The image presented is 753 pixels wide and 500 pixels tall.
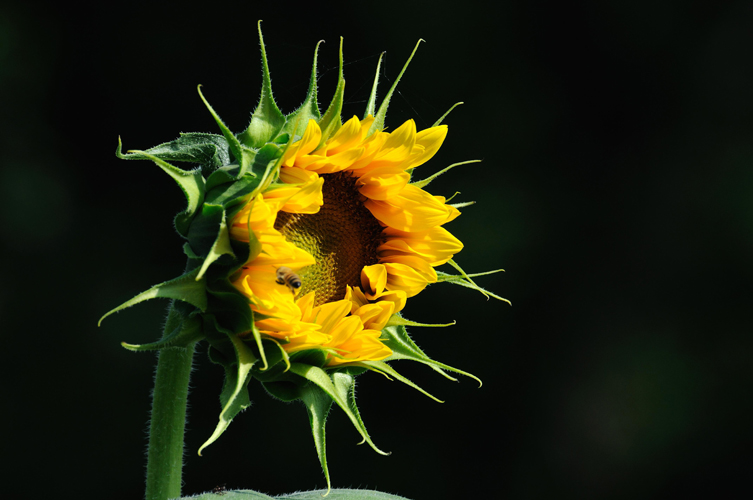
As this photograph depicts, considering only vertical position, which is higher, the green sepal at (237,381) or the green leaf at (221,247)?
the green leaf at (221,247)

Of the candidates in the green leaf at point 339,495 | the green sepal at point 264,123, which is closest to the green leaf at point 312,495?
the green leaf at point 339,495

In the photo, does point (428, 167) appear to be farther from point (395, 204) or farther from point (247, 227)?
point (247, 227)

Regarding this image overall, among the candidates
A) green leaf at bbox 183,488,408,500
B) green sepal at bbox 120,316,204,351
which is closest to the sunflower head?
green sepal at bbox 120,316,204,351

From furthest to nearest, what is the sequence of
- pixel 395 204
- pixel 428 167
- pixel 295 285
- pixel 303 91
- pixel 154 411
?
pixel 428 167
pixel 303 91
pixel 395 204
pixel 154 411
pixel 295 285

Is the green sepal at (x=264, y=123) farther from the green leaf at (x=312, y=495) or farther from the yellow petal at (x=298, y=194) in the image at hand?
the green leaf at (x=312, y=495)

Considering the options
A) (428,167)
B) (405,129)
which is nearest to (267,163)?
(405,129)

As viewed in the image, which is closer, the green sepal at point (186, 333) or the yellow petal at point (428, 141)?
the green sepal at point (186, 333)

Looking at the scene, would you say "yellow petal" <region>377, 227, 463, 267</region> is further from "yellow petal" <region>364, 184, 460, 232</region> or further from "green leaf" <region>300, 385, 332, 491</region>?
"green leaf" <region>300, 385, 332, 491</region>
